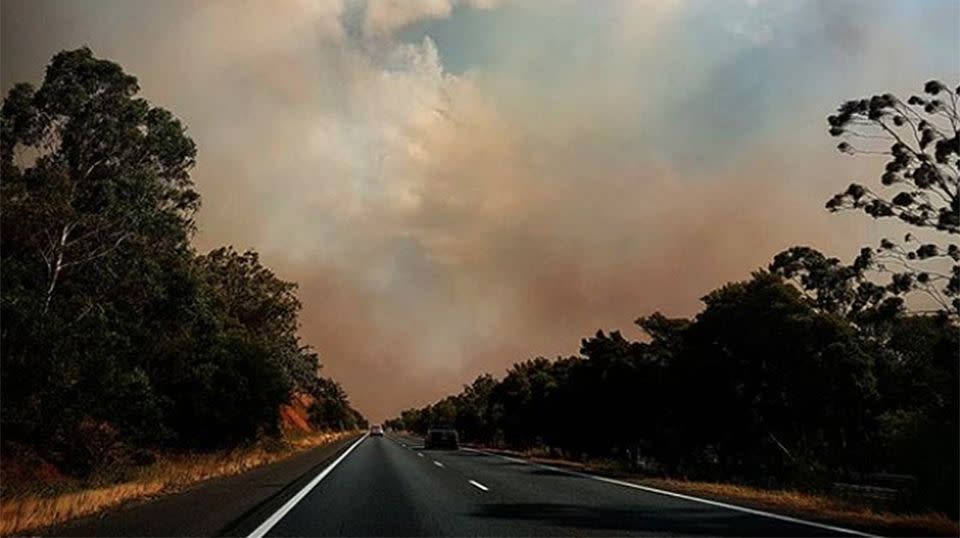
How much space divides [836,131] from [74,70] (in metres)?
27.4

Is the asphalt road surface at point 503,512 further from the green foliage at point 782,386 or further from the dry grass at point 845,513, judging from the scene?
the green foliage at point 782,386

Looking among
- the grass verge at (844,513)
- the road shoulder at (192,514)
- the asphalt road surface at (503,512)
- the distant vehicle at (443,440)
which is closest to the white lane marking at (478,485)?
the asphalt road surface at (503,512)

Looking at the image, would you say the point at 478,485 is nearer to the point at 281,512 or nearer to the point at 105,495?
the point at 281,512

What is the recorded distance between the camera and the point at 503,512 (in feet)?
53.9

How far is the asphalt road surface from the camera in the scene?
1356 cm

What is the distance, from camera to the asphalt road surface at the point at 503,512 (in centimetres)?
1356

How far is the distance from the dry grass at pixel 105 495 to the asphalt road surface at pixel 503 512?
330 centimetres

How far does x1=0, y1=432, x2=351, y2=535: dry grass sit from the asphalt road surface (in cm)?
330

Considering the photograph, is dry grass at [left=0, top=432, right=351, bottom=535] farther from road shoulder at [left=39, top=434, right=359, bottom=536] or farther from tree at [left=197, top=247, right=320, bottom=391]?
tree at [left=197, top=247, right=320, bottom=391]

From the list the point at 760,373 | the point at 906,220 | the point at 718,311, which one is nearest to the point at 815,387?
the point at 760,373

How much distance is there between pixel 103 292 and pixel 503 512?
21.6 metres

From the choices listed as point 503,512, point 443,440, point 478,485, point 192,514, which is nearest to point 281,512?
point 192,514

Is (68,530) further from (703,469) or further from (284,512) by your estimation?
(703,469)

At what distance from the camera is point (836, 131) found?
21.5m
